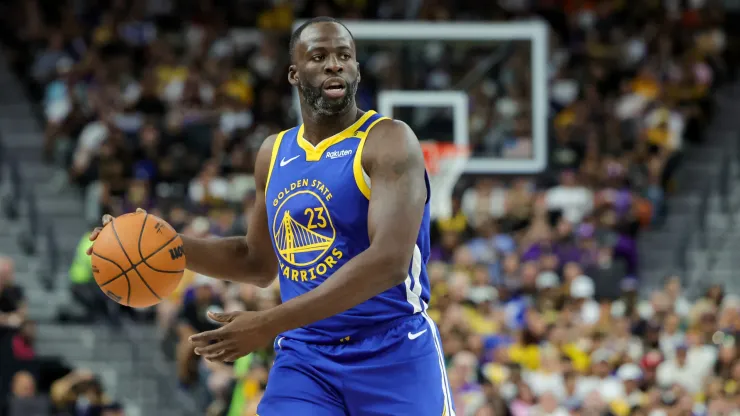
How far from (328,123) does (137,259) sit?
1.01 m

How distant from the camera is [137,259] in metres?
4.91

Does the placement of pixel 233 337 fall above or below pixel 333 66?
below

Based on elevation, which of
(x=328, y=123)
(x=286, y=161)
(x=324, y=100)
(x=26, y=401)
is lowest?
(x=26, y=401)

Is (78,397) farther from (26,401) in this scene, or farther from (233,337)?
(233,337)

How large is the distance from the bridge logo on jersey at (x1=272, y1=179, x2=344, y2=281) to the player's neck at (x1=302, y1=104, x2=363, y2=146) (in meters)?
0.24

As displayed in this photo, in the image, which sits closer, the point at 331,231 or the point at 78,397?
the point at 331,231

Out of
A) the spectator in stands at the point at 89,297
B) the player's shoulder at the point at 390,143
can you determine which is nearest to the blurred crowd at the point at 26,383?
the spectator in stands at the point at 89,297

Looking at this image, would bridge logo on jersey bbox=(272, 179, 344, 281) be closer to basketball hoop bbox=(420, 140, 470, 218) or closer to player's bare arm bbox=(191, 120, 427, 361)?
player's bare arm bbox=(191, 120, 427, 361)

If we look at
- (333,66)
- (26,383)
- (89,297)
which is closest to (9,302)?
(26,383)

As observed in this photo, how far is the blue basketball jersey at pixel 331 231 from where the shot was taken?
4.83m

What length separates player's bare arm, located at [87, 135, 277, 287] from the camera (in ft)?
17.5

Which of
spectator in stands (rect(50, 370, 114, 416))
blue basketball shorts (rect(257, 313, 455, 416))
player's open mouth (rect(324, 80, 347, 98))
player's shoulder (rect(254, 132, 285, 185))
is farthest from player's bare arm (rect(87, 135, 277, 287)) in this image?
spectator in stands (rect(50, 370, 114, 416))

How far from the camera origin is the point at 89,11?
18.3 m

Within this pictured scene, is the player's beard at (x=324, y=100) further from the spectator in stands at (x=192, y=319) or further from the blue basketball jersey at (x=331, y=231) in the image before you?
the spectator in stands at (x=192, y=319)
